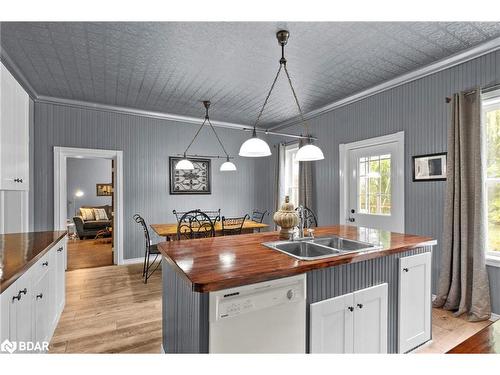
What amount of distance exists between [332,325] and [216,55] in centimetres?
261

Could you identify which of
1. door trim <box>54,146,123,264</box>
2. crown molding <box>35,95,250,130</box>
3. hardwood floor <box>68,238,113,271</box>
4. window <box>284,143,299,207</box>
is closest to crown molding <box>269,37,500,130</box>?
window <box>284,143,299,207</box>

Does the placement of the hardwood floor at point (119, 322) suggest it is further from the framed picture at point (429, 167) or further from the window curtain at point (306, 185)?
the window curtain at point (306, 185)

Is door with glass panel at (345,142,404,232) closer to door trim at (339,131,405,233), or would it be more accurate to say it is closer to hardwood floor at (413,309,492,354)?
door trim at (339,131,405,233)

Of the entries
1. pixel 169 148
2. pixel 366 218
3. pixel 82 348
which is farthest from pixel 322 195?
pixel 82 348

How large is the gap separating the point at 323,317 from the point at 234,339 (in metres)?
0.56

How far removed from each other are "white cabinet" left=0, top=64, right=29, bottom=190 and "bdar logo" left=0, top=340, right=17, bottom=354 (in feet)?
3.61

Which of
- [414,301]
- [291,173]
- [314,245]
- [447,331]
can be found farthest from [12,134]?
[291,173]

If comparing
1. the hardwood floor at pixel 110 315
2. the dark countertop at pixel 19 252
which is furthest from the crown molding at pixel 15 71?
the hardwood floor at pixel 110 315

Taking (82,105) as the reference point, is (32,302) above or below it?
below

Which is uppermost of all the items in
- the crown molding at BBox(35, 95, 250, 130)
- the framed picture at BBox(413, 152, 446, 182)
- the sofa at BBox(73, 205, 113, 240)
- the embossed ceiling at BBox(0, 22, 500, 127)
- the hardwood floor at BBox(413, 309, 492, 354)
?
the embossed ceiling at BBox(0, 22, 500, 127)

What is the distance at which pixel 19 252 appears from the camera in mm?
1817

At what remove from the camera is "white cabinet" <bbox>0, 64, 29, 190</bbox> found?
1.88 meters

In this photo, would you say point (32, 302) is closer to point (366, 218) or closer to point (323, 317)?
point (323, 317)

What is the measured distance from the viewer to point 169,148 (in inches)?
195
